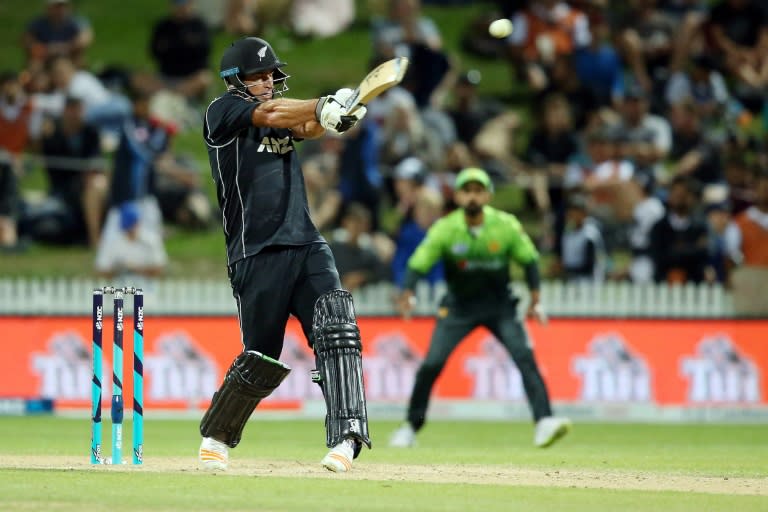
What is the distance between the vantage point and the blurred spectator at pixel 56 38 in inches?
888

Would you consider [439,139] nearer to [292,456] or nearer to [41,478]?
[292,456]

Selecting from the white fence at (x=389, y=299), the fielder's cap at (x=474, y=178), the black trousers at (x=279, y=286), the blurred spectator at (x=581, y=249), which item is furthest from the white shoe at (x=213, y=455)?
the blurred spectator at (x=581, y=249)

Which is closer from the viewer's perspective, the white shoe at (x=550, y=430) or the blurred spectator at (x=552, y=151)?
the white shoe at (x=550, y=430)

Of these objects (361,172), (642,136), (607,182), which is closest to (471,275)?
(361,172)

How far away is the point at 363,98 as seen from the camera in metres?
8.53

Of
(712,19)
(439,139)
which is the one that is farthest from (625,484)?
(712,19)

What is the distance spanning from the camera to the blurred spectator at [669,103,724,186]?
20891mm

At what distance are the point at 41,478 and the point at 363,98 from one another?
2780 millimetres

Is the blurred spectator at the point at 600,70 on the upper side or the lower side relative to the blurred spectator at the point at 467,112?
upper

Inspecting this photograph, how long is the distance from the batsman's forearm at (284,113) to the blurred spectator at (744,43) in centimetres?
1505

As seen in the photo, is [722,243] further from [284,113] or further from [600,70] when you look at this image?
[284,113]

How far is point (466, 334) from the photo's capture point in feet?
44.7

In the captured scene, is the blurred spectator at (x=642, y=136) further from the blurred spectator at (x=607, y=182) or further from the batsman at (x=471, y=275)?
the batsman at (x=471, y=275)

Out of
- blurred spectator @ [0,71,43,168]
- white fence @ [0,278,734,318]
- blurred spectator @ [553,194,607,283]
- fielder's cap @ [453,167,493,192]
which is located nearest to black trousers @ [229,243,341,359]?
fielder's cap @ [453,167,493,192]
